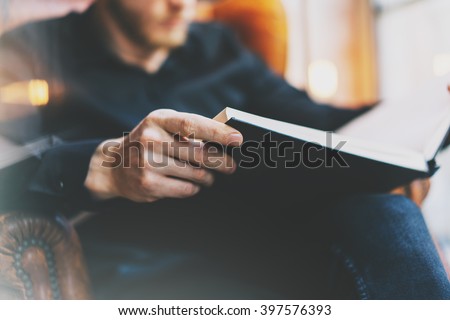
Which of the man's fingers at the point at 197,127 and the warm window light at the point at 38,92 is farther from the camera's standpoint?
the warm window light at the point at 38,92

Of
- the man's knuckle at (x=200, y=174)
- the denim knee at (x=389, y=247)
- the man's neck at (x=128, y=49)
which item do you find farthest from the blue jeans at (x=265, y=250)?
the man's neck at (x=128, y=49)

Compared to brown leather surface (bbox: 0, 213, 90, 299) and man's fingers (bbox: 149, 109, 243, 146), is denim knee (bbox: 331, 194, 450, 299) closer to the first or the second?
man's fingers (bbox: 149, 109, 243, 146)

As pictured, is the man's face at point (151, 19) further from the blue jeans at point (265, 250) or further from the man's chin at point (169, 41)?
the blue jeans at point (265, 250)

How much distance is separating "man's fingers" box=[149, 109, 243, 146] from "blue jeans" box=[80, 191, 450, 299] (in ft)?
0.61

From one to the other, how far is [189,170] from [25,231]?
199 mm

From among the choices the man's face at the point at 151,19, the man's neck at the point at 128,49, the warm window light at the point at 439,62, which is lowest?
the man's neck at the point at 128,49

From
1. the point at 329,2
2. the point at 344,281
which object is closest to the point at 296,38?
the point at 329,2

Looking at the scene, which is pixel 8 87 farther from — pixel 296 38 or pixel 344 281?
pixel 296 38

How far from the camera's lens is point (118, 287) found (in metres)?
0.58

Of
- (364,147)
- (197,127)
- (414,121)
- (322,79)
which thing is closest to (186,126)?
(197,127)

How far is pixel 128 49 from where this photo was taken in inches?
33.9

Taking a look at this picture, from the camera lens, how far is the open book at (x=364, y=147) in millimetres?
376

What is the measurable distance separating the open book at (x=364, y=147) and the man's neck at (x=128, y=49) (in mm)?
491

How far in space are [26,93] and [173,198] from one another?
330 millimetres
